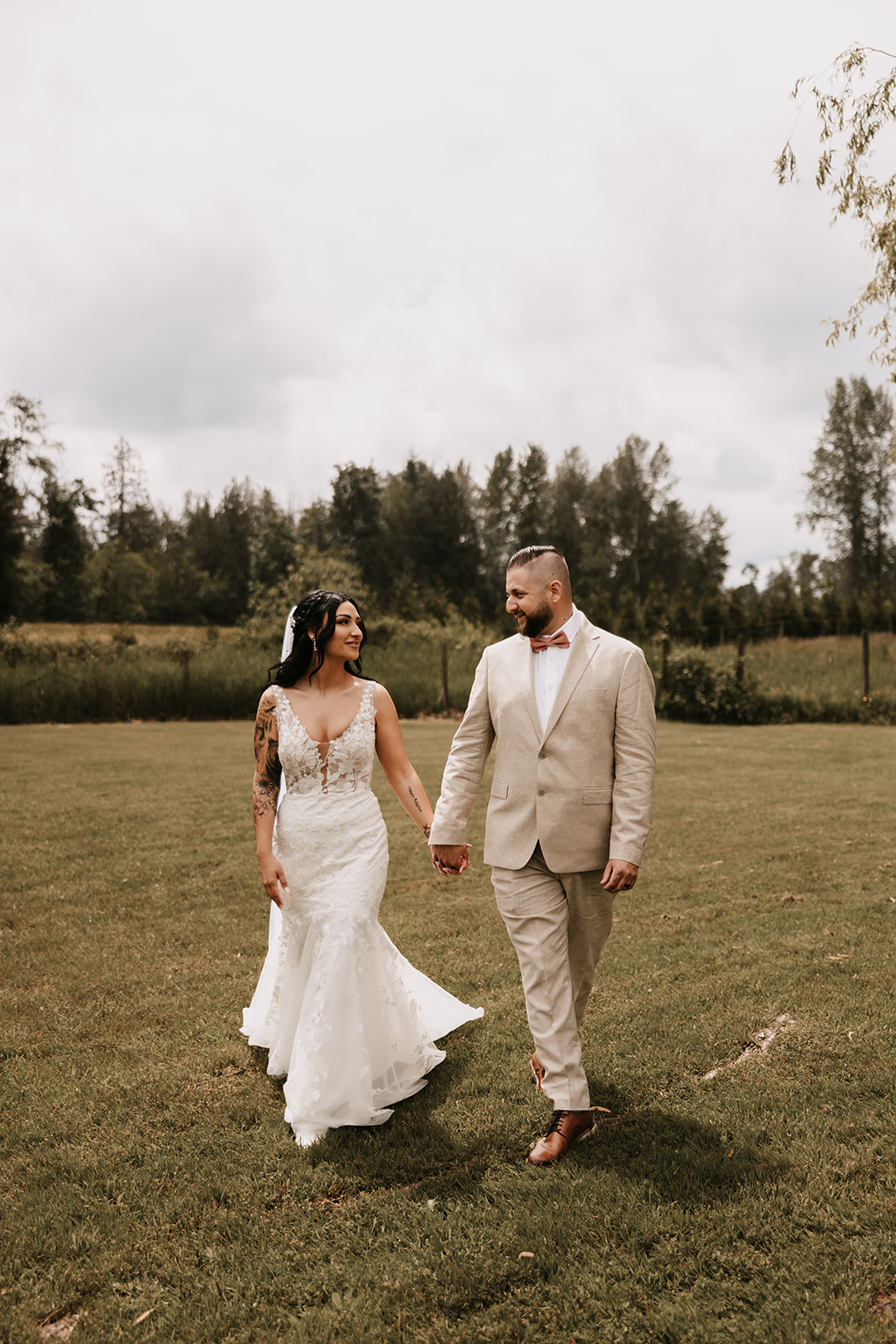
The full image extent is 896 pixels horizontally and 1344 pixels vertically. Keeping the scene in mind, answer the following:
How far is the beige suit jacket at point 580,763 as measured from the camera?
374 cm

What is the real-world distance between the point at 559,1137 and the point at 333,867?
58.5 inches

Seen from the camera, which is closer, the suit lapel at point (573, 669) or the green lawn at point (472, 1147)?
the green lawn at point (472, 1147)

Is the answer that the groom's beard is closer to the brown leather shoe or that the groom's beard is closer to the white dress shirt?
the white dress shirt

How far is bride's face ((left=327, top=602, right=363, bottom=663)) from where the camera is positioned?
14.5ft

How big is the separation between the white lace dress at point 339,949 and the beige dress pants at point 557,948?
0.72 metres

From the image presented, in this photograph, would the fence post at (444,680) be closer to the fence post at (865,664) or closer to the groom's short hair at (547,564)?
the fence post at (865,664)

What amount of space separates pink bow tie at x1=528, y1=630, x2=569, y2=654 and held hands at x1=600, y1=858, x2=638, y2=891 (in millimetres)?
905

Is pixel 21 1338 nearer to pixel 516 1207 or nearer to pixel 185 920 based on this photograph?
pixel 516 1207

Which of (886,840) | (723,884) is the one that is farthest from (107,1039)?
(886,840)

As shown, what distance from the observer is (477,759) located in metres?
4.06

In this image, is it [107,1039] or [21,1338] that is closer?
[21,1338]

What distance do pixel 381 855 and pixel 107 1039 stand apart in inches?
75.3

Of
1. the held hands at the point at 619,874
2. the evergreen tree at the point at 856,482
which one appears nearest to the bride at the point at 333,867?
the held hands at the point at 619,874

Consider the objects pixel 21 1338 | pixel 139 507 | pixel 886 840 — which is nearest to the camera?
pixel 21 1338
